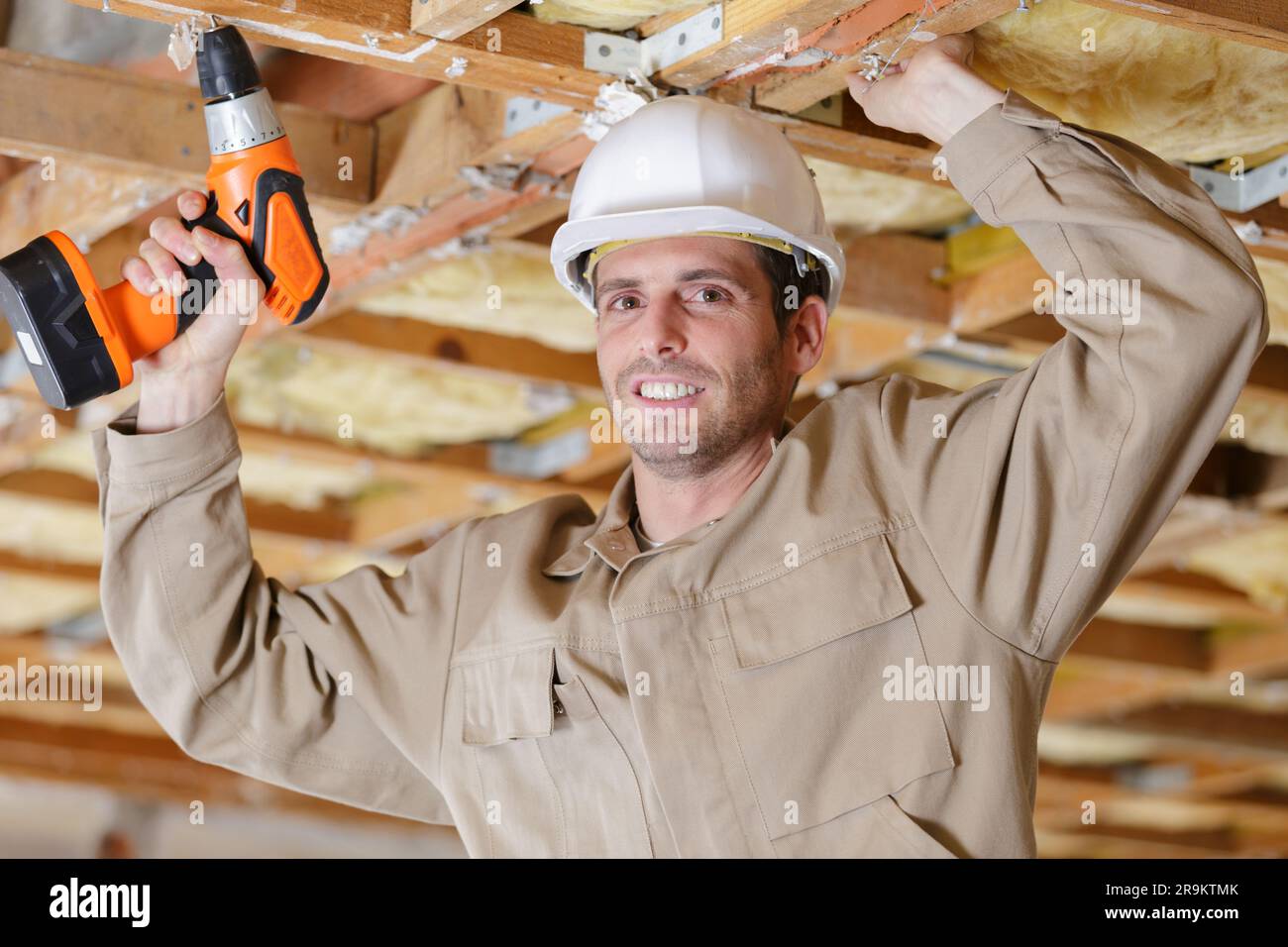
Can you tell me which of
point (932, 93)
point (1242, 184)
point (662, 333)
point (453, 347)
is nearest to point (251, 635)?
point (662, 333)

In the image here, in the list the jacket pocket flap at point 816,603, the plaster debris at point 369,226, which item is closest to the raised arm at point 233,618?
the jacket pocket flap at point 816,603

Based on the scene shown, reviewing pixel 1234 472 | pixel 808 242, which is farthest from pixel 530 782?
pixel 1234 472

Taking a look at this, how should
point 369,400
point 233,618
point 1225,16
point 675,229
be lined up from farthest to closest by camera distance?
point 369,400 < point 233,618 < point 675,229 < point 1225,16

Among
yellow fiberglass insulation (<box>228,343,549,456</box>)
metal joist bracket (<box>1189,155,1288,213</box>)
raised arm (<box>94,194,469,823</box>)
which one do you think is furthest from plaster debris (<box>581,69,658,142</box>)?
yellow fiberglass insulation (<box>228,343,549,456</box>)

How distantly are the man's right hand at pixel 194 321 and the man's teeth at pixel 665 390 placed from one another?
18.8 inches

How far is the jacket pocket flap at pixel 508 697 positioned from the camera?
1.98m

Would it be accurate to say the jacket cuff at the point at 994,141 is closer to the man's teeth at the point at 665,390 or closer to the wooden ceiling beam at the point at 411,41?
the man's teeth at the point at 665,390

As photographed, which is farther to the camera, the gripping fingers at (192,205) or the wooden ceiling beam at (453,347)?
the wooden ceiling beam at (453,347)

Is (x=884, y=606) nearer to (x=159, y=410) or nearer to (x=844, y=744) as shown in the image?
(x=844, y=744)

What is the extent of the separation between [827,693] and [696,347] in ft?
1.49

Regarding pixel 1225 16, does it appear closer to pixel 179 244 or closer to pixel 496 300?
pixel 179 244

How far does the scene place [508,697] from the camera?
2021 mm

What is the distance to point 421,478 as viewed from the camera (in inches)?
151

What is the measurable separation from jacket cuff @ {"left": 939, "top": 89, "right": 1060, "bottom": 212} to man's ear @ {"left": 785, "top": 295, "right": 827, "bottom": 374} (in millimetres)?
404
